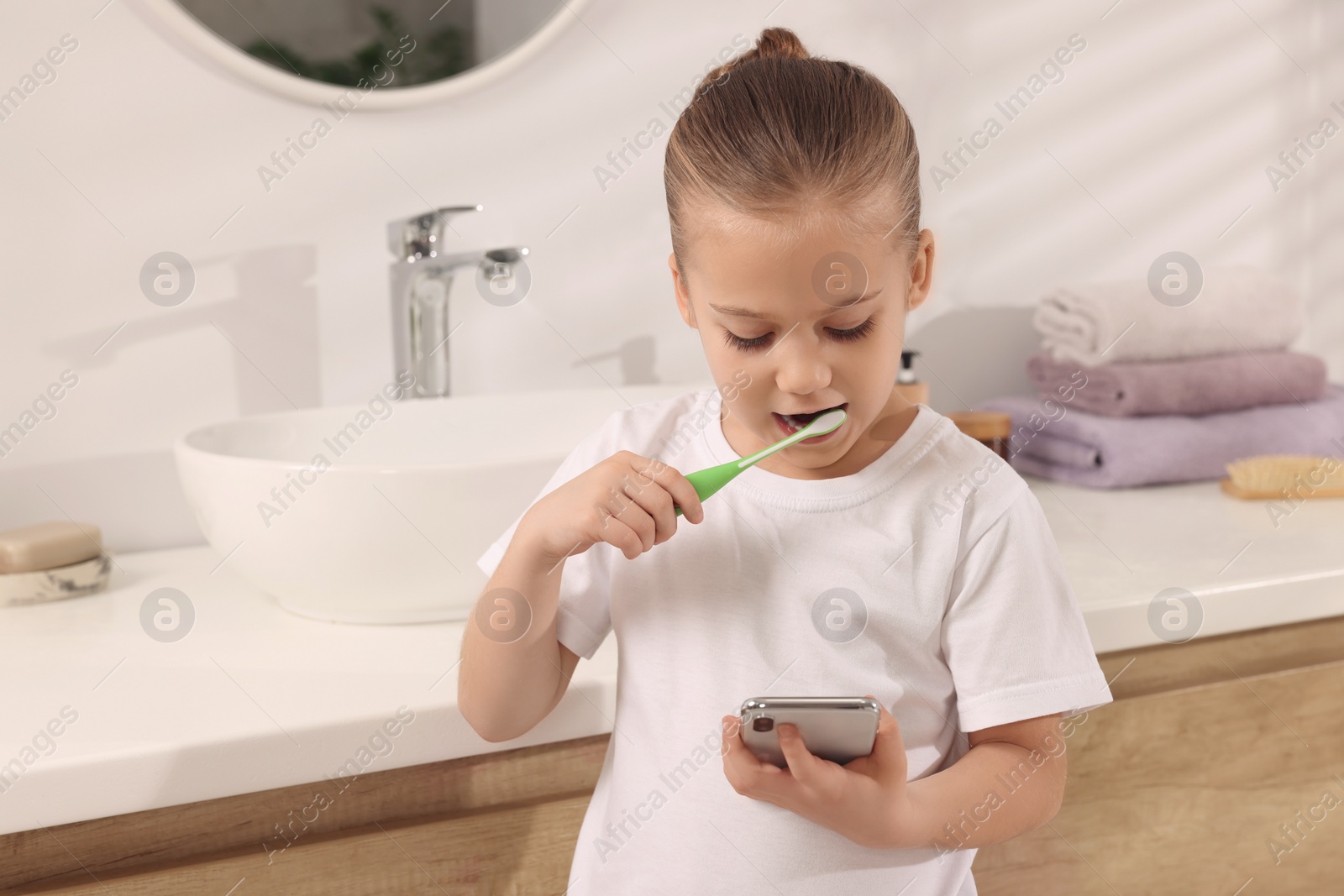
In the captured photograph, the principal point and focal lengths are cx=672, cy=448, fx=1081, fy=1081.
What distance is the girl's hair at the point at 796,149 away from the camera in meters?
0.54

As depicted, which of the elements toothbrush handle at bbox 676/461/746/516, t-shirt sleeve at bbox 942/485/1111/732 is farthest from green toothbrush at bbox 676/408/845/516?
t-shirt sleeve at bbox 942/485/1111/732

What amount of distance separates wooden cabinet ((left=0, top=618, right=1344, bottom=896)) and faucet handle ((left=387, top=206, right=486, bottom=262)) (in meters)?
0.55

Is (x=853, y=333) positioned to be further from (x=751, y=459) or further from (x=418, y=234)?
(x=418, y=234)

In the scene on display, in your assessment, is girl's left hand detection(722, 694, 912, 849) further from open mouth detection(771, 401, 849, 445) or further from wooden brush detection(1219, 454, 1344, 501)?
wooden brush detection(1219, 454, 1344, 501)

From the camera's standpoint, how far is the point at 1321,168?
60.7 inches

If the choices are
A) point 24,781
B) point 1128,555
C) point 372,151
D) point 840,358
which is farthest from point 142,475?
point 1128,555

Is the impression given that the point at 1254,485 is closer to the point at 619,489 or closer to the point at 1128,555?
the point at 1128,555

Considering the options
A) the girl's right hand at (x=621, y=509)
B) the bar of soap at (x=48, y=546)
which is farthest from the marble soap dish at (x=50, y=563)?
the girl's right hand at (x=621, y=509)

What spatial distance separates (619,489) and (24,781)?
0.37 meters

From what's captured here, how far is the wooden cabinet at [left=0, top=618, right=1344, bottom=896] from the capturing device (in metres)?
0.65

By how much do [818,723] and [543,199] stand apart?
2.63 ft

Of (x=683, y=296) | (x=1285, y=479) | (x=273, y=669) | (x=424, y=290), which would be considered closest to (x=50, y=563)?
(x=273, y=669)

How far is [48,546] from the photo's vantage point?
0.92m

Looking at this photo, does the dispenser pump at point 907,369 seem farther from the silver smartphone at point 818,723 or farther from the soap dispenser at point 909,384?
the silver smartphone at point 818,723
